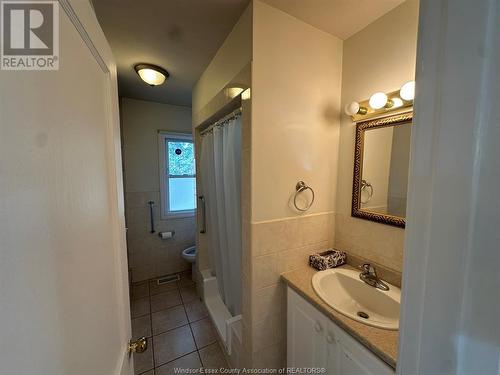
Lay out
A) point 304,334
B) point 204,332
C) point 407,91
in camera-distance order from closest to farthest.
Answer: point 407,91 < point 304,334 < point 204,332

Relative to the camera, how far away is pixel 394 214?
1.20 meters

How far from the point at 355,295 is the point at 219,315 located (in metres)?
1.33

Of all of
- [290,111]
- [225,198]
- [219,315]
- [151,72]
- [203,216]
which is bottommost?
[219,315]

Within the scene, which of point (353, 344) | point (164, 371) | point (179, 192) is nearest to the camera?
point (353, 344)

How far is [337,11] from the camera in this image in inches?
46.5

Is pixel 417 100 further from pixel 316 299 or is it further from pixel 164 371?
pixel 164 371

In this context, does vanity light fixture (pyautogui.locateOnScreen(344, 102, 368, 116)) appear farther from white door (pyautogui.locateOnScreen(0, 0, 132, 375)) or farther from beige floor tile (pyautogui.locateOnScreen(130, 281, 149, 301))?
beige floor tile (pyautogui.locateOnScreen(130, 281, 149, 301))

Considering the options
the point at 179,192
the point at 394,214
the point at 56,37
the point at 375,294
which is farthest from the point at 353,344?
the point at 179,192

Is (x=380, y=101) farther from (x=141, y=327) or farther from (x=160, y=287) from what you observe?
(x=160, y=287)

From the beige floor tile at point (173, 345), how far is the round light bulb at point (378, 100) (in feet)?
7.75

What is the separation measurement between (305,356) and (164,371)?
1178 millimetres

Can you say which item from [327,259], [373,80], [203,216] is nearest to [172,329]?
[203,216]

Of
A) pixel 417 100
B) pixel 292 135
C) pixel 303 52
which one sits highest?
pixel 303 52

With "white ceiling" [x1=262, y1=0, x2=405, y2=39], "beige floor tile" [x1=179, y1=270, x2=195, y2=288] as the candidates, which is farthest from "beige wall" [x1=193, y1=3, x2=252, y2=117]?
"beige floor tile" [x1=179, y1=270, x2=195, y2=288]
